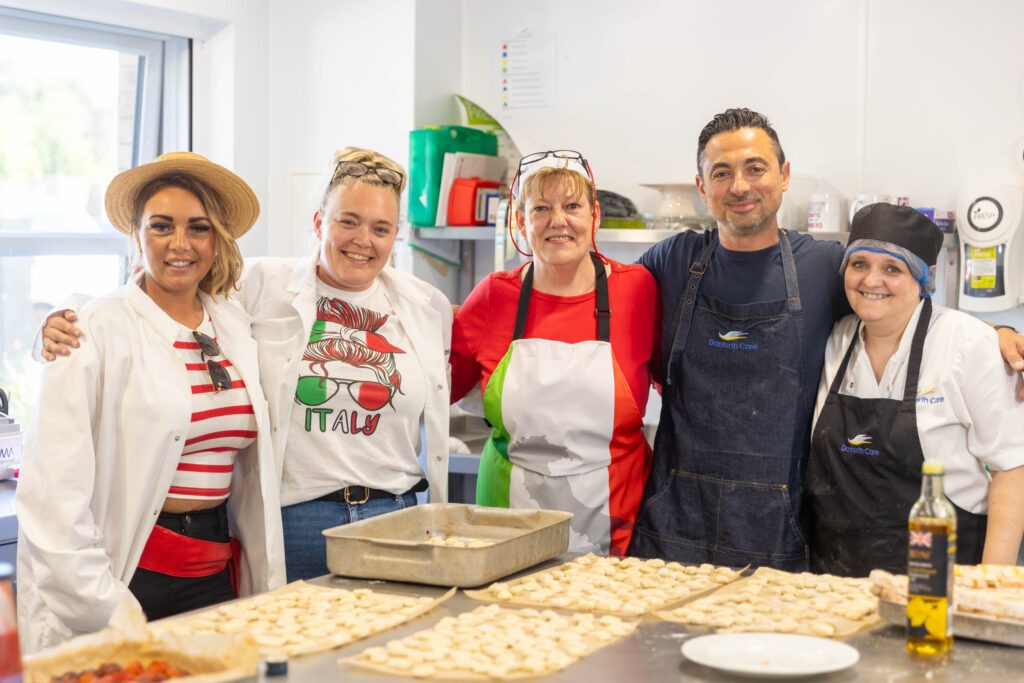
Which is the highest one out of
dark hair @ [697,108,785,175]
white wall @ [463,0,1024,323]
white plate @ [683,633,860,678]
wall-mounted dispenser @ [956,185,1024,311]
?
white wall @ [463,0,1024,323]

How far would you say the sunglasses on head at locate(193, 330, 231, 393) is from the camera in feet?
8.22

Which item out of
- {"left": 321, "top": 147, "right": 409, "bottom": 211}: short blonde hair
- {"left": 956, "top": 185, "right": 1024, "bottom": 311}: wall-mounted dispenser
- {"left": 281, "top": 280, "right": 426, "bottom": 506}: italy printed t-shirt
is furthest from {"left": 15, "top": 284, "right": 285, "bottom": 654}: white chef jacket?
{"left": 956, "top": 185, "right": 1024, "bottom": 311}: wall-mounted dispenser

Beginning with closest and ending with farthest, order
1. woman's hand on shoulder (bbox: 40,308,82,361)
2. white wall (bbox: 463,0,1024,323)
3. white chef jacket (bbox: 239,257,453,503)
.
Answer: woman's hand on shoulder (bbox: 40,308,82,361) → white chef jacket (bbox: 239,257,453,503) → white wall (bbox: 463,0,1024,323)

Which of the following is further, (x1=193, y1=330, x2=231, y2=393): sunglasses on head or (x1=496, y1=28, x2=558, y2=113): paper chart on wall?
(x1=496, y1=28, x2=558, y2=113): paper chart on wall

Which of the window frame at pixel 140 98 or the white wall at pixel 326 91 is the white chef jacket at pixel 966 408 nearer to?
the white wall at pixel 326 91

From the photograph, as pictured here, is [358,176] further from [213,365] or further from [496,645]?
[496,645]

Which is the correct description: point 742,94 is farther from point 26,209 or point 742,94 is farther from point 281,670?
point 281,670

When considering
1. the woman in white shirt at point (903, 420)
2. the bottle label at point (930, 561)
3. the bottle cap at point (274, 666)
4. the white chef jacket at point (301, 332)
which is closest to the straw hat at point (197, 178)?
the white chef jacket at point (301, 332)

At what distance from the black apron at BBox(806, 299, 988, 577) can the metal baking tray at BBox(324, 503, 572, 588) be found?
0.64m

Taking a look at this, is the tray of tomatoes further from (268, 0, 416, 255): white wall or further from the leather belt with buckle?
(268, 0, 416, 255): white wall

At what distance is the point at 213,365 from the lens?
2525 millimetres

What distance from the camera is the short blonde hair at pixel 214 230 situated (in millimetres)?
2584

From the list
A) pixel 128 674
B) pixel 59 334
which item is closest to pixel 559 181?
pixel 59 334

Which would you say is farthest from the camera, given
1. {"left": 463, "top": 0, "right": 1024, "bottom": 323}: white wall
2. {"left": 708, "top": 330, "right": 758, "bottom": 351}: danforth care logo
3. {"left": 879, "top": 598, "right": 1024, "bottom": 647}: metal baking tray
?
{"left": 463, "top": 0, "right": 1024, "bottom": 323}: white wall
